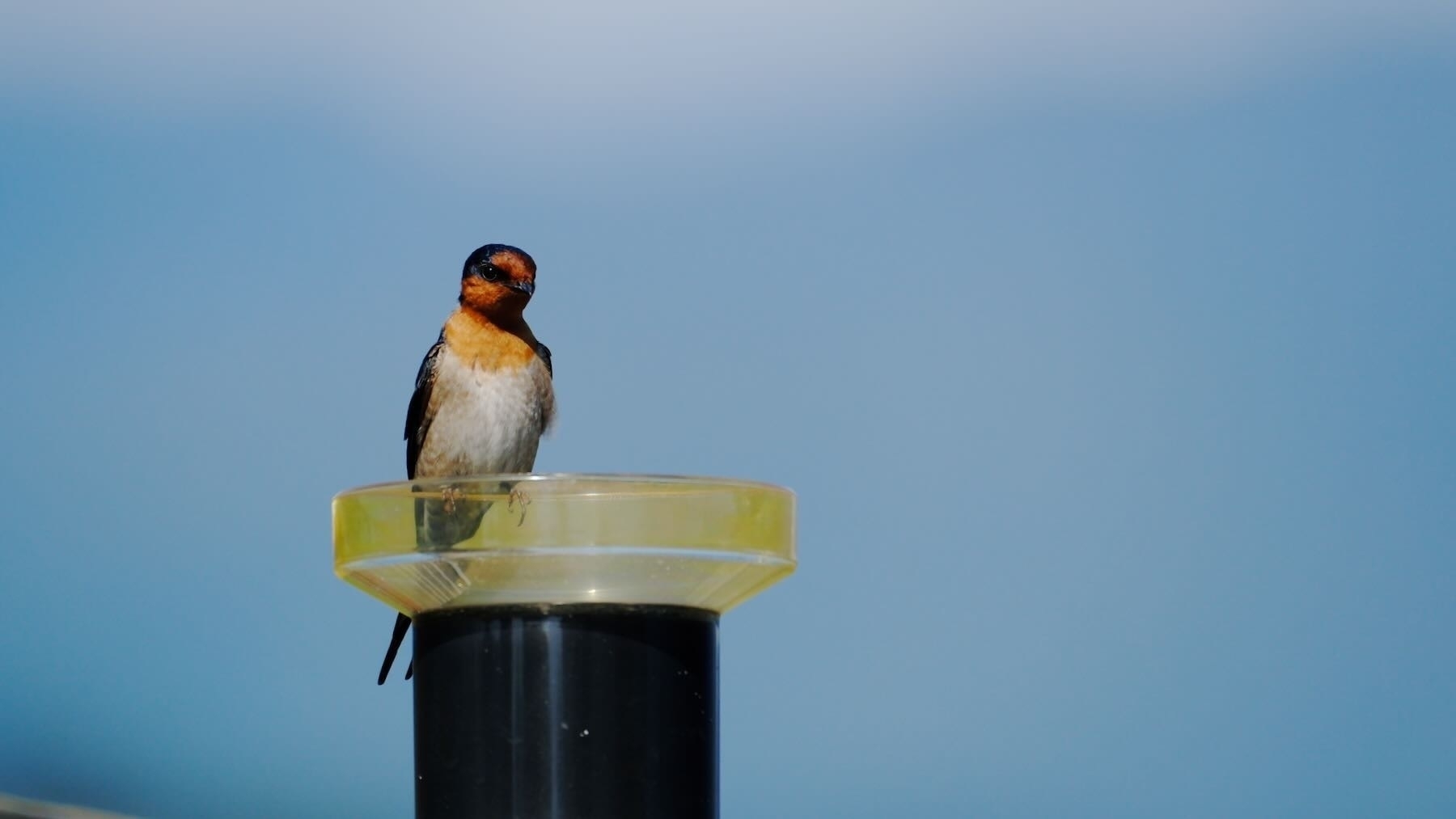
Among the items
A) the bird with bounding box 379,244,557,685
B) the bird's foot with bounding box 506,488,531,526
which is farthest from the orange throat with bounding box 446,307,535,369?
the bird's foot with bounding box 506,488,531,526

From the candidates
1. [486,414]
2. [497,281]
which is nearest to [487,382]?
[486,414]

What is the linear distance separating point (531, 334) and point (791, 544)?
2375mm

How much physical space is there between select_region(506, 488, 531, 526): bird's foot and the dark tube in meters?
0.08

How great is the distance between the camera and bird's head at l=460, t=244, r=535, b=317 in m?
3.51

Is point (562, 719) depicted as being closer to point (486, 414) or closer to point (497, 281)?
point (497, 281)

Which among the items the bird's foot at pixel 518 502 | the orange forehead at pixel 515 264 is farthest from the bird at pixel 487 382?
the bird's foot at pixel 518 502

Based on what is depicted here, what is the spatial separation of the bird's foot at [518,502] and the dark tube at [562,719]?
8 cm

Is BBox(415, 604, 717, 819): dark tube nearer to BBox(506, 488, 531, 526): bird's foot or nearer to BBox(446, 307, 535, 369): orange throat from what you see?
BBox(506, 488, 531, 526): bird's foot

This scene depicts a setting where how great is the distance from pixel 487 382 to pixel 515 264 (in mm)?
344

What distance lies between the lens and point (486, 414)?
3.76 meters

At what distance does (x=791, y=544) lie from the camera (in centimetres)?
156

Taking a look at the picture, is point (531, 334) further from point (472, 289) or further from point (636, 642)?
point (636, 642)

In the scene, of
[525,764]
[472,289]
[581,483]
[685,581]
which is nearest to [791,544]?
[685,581]

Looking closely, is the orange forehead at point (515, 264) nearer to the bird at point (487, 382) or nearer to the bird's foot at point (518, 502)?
the bird at point (487, 382)
